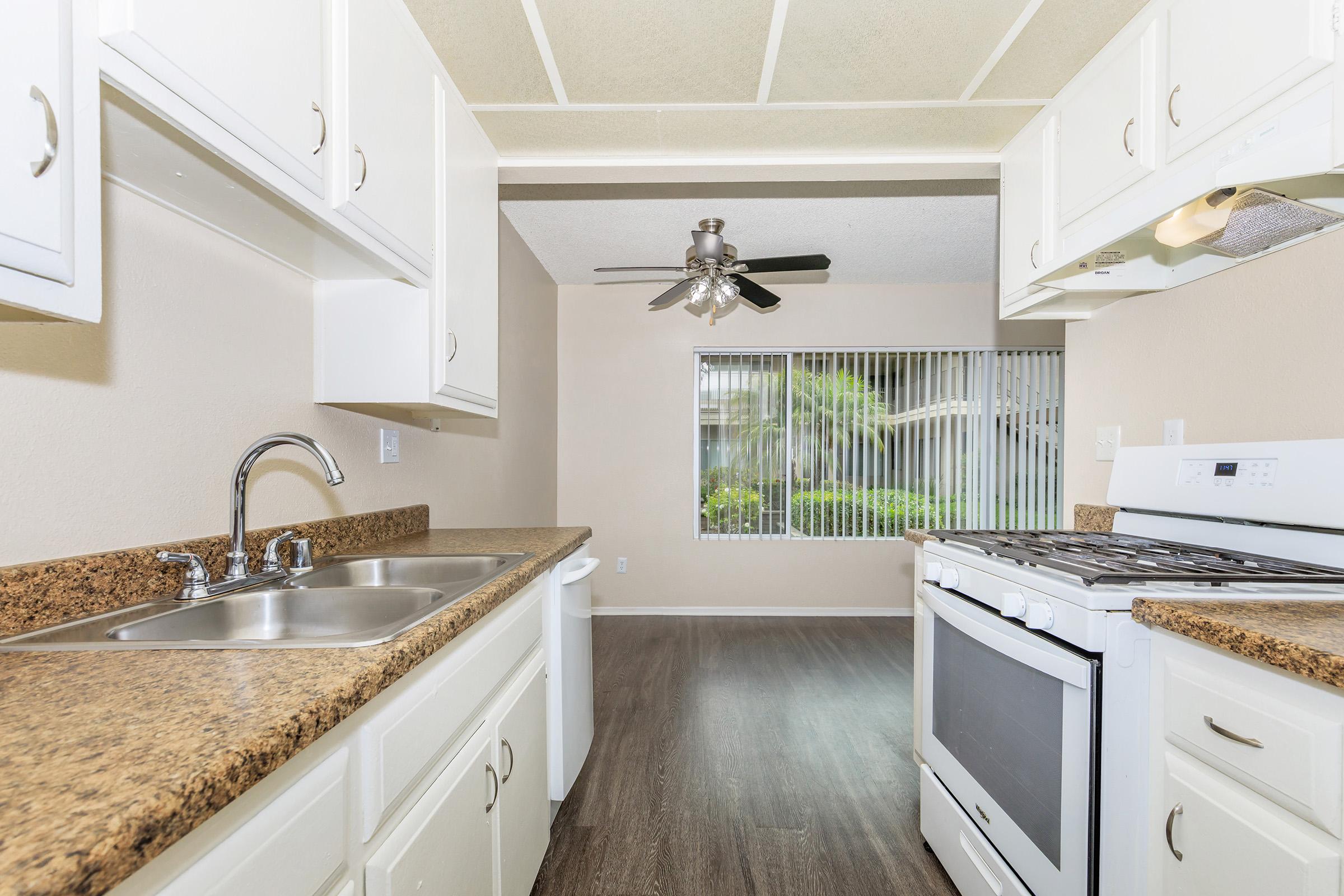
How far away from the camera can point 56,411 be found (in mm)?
991

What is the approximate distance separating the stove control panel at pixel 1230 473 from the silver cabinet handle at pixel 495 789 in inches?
71.7

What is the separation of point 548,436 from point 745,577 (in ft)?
5.87

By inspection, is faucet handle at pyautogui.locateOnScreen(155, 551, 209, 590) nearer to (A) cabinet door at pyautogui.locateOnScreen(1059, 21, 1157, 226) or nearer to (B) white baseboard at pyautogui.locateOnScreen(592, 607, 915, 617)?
(A) cabinet door at pyautogui.locateOnScreen(1059, 21, 1157, 226)

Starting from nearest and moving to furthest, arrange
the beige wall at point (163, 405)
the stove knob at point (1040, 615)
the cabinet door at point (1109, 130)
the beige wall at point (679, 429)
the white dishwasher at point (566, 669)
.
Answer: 1. the beige wall at point (163, 405)
2. the stove knob at point (1040, 615)
3. the cabinet door at point (1109, 130)
4. the white dishwasher at point (566, 669)
5. the beige wall at point (679, 429)

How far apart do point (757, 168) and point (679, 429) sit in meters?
2.45

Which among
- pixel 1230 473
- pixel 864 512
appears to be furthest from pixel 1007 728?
pixel 864 512

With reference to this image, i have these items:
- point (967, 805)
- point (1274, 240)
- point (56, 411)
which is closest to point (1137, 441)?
point (1274, 240)

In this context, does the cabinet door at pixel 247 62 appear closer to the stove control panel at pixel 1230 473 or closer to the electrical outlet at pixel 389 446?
the electrical outlet at pixel 389 446

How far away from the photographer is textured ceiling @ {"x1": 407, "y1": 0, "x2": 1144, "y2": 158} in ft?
5.38

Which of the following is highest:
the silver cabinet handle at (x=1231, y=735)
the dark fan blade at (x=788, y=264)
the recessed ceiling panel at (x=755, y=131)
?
the recessed ceiling panel at (x=755, y=131)

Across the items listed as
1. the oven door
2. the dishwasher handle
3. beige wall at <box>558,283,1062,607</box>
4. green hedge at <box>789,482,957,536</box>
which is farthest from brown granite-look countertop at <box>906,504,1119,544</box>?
beige wall at <box>558,283,1062,607</box>

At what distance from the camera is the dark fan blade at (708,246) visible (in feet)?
10.2

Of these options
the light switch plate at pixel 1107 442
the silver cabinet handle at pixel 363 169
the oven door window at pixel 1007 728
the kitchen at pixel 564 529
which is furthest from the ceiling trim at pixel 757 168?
the oven door window at pixel 1007 728

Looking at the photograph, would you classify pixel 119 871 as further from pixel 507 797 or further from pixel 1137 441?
pixel 1137 441
